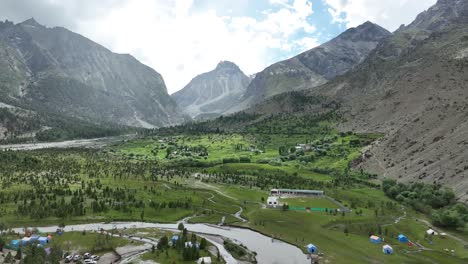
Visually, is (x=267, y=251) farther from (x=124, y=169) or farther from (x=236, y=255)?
(x=124, y=169)

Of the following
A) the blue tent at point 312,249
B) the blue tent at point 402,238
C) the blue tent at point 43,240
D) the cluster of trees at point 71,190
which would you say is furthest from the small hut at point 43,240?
the blue tent at point 402,238

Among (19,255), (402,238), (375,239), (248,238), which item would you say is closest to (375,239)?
(375,239)

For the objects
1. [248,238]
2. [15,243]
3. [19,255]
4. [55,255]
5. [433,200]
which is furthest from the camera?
[433,200]

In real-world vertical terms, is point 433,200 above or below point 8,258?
above

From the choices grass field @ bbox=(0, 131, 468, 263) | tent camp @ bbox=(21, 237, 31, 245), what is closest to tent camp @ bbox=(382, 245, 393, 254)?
grass field @ bbox=(0, 131, 468, 263)

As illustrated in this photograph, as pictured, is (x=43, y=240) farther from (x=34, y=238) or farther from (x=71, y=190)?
(x=71, y=190)

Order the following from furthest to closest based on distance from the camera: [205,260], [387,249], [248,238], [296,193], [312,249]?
1. [296,193]
2. [248,238]
3. [387,249]
4. [312,249]
5. [205,260]

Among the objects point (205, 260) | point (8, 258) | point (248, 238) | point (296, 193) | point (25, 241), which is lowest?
point (248, 238)
